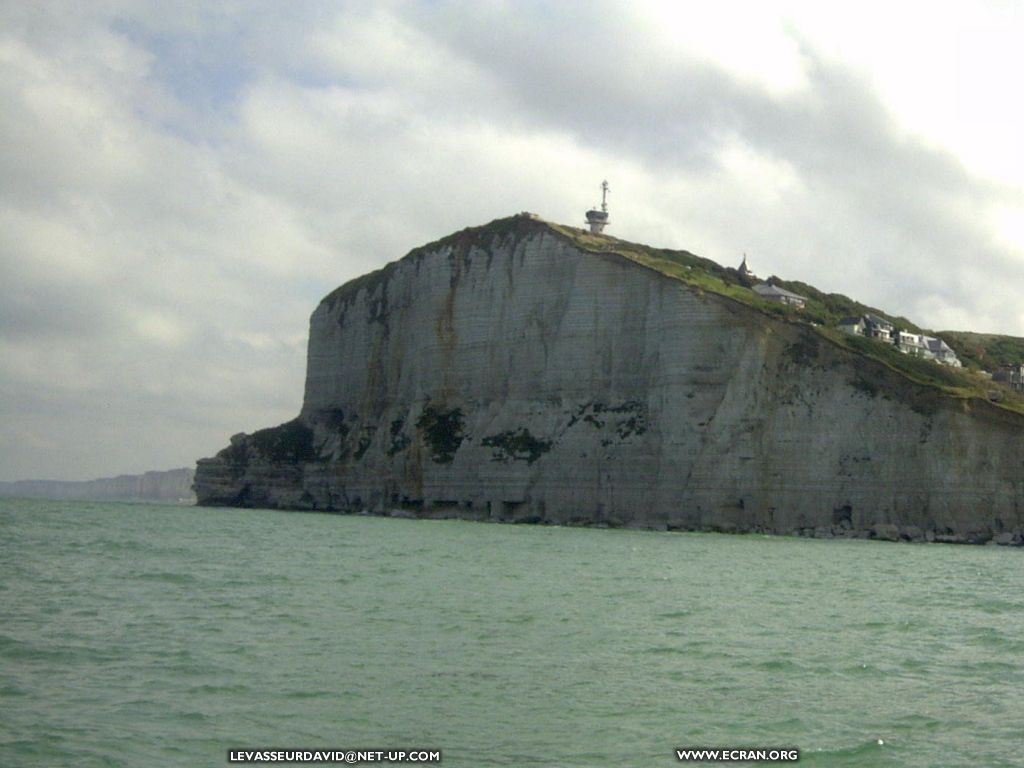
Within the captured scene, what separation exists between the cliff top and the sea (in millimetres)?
37494

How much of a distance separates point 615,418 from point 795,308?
17864mm

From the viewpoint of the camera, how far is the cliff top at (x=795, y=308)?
7144 centimetres

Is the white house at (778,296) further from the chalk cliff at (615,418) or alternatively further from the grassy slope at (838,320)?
the chalk cliff at (615,418)

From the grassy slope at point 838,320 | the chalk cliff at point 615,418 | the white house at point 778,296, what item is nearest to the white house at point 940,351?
the grassy slope at point 838,320

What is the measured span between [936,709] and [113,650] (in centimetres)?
1117

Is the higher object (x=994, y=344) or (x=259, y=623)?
(x=994, y=344)

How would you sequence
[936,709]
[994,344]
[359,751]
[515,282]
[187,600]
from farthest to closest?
Result: [994,344] < [515,282] < [187,600] < [936,709] < [359,751]

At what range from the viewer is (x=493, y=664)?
58.3ft

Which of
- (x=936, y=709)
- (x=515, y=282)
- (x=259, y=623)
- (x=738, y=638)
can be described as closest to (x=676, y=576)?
(x=738, y=638)

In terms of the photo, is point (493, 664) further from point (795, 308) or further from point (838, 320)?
point (838, 320)

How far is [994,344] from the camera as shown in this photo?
11944 centimetres

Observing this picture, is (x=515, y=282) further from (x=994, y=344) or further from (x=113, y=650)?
(x=113, y=650)

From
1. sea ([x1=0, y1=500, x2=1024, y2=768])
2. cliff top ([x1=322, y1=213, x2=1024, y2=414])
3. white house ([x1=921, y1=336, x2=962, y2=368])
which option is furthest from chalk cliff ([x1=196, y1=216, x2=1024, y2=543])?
sea ([x1=0, y1=500, x2=1024, y2=768])

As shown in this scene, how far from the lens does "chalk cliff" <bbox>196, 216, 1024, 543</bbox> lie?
66.0m
